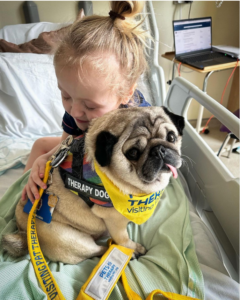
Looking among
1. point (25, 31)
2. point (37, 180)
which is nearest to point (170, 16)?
point (25, 31)

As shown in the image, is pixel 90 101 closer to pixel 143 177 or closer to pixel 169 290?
pixel 143 177

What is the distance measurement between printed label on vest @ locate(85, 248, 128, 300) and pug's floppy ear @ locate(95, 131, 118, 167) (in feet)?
1.60

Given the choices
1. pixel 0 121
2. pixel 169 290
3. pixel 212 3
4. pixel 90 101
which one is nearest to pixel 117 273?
pixel 169 290

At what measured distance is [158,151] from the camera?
0.71 meters

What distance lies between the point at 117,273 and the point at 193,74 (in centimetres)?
277

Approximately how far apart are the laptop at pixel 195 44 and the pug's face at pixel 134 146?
1703 millimetres

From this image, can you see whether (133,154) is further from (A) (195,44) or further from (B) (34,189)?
(A) (195,44)

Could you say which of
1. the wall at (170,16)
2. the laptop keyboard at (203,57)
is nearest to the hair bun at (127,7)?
the wall at (170,16)

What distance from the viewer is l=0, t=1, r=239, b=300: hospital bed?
0.84 metres

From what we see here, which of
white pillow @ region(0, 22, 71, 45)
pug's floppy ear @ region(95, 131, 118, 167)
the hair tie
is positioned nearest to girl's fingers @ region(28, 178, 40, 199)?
pug's floppy ear @ region(95, 131, 118, 167)

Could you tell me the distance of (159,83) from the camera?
175 cm

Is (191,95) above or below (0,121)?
above

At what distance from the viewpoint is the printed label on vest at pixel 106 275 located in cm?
79

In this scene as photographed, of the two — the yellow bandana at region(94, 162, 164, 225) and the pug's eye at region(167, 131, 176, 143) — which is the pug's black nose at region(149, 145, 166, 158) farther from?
the yellow bandana at region(94, 162, 164, 225)
